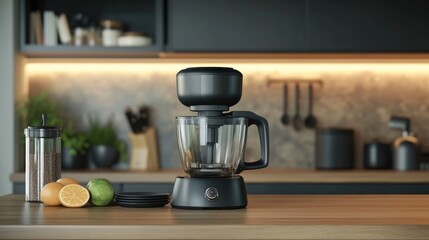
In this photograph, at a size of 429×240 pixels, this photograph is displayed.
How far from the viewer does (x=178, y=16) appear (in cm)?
444

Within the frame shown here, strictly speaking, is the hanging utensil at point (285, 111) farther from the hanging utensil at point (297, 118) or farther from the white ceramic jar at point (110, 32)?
the white ceramic jar at point (110, 32)

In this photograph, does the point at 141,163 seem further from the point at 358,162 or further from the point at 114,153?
the point at 358,162

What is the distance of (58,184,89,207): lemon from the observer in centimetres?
234

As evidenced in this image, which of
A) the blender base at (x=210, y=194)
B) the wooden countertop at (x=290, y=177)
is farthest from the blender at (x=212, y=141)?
the wooden countertop at (x=290, y=177)

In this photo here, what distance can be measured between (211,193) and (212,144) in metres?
0.17

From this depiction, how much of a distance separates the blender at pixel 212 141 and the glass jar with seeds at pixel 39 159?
1.43 ft

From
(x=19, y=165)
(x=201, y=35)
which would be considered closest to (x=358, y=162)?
(x=201, y=35)

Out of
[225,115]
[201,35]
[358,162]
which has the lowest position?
[358,162]

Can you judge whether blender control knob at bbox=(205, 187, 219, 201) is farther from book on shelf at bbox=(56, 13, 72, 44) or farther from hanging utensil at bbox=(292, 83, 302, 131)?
hanging utensil at bbox=(292, 83, 302, 131)

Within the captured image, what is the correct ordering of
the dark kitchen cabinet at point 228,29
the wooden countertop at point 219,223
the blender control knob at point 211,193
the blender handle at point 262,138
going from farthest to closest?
the dark kitchen cabinet at point 228,29 → the blender handle at point 262,138 → the blender control knob at point 211,193 → the wooden countertop at point 219,223

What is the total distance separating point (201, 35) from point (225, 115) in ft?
6.85

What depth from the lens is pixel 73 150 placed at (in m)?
4.53

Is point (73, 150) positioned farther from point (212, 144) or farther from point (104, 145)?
point (212, 144)

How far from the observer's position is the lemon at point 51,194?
7.73ft
